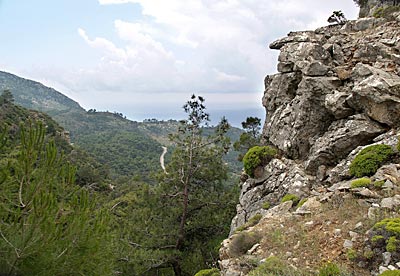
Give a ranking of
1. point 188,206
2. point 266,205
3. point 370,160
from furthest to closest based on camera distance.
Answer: point 188,206, point 266,205, point 370,160

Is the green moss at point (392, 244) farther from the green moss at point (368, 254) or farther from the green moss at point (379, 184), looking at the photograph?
the green moss at point (379, 184)

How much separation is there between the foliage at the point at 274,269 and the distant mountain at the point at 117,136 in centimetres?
1776

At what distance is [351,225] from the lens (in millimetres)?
6531

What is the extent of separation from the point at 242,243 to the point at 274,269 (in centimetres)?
150

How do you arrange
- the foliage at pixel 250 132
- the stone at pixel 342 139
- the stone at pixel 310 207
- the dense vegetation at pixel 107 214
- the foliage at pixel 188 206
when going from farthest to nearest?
the foliage at pixel 250 132 → the foliage at pixel 188 206 → the stone at pixel 342 139 → the stone at pixel 310 207 → the dense vegetation at pixel 107 214

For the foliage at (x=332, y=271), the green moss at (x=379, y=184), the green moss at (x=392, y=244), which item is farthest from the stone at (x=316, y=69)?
the foliage at (x=332, y=271)

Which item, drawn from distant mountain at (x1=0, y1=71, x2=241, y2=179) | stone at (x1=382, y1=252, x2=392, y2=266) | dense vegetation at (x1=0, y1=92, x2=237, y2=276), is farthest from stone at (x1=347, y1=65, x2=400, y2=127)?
distant mountain at (x1=0, y1=71, x2=241, y2=179)

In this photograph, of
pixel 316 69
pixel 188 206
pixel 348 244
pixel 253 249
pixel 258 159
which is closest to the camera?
pixel 348 244

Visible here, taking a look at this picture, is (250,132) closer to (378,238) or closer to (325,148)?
(325,148)

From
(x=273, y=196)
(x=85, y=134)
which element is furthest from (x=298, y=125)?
(x=85, y=134)

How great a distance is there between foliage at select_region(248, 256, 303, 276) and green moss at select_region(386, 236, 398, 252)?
152 cm

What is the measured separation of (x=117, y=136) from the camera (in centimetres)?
8575

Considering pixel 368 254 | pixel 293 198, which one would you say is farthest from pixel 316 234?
pixel 293 198

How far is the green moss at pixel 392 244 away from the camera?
5336 millimetres
